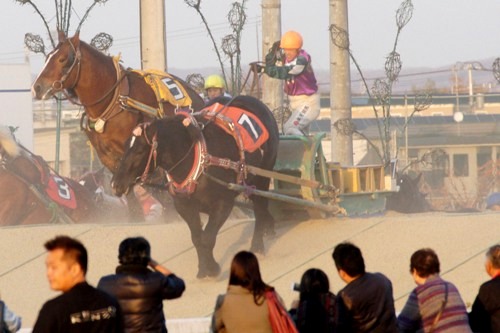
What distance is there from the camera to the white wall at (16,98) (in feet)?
74.1

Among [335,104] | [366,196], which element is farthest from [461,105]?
[366,196]

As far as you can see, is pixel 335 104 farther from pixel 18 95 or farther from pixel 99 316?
pixel 99 316

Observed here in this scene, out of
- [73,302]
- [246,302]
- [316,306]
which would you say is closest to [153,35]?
[316,306]

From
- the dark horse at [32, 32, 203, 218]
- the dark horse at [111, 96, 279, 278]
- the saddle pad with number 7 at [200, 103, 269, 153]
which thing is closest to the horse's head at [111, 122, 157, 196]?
the dark horse at [111, 96, 279, 278]

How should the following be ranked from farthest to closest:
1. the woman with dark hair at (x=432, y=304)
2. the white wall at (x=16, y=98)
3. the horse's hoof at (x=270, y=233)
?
the white wall at (x=16, y=98) < the horse's hoof at (x=270, y=233) < the woman with dark hair at (x=432, y=304)

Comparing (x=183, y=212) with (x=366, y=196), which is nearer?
(x=183, y=212)

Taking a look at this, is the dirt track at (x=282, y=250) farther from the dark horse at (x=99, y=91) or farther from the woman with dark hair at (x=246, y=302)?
the woman with dark hair at (x=246, y=302)

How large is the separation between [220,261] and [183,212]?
1.07 metres

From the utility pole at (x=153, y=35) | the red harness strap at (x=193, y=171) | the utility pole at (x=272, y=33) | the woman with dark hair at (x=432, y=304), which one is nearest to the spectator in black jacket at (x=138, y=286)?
the woman with dark hair at (x=432, y=304)

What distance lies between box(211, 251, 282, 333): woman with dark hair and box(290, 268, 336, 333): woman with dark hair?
35cm

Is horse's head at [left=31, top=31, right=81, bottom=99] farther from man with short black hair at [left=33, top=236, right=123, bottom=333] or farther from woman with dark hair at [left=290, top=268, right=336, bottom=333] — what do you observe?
man with short black hair at [left=33, top=236, right=123, bottom=333]

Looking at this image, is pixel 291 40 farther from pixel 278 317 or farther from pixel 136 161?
pixel 278 317

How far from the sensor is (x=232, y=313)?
8.39 m

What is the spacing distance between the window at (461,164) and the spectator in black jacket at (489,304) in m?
48.4
